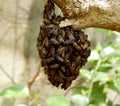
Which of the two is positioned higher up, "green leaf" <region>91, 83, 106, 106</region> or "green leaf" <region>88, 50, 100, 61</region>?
"green leaf" <region>88, 50, 100, 61</region>

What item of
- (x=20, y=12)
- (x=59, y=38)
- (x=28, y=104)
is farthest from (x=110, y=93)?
(x=59, y=38)

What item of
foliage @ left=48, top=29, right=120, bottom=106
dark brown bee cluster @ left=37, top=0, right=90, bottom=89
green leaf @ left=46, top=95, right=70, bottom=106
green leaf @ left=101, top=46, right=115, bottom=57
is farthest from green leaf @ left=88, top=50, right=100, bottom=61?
dark brown bee cluster @ left=37, top=0, right=90, bottom=89

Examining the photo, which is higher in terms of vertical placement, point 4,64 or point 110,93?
point 4,64

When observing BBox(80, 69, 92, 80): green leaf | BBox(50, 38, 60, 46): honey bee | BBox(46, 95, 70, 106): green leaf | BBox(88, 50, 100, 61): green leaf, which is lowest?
BBox(50, 38, 60, 46): honey bee

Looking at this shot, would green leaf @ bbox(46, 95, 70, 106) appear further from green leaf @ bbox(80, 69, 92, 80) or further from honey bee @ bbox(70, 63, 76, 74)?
honey bee @ bbox(70, 63, 76, 74)

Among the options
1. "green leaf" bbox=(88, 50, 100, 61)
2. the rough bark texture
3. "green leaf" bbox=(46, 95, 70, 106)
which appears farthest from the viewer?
"green leaf" bbox=(88, 50, 100, 61)

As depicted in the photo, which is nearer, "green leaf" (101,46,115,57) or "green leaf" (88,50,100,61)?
"green leaf" (101,46,115,57)

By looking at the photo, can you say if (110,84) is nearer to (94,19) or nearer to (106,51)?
(106,51)

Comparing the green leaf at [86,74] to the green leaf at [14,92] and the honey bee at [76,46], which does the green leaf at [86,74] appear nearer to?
the green leaf at [14,92]
